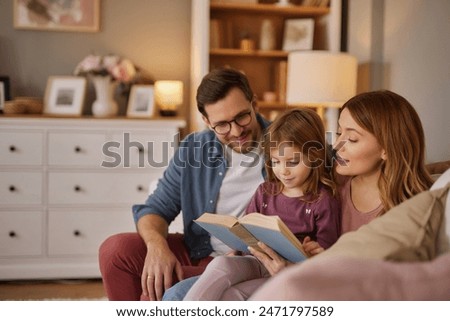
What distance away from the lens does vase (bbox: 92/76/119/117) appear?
10.6 feet

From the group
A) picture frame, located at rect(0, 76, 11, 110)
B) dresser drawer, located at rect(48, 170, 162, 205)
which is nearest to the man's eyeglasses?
dresser drawer, located at rect(48, 170, 162, 205)

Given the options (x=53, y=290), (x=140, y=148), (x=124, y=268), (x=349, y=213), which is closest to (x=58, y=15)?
(x=140, y=148)

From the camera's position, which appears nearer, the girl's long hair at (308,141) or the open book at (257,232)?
the open book at (257,232)

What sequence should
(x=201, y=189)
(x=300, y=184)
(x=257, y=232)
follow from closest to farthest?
(x=257, y=232) < (x=300, y=184) < (x=201, y=189)

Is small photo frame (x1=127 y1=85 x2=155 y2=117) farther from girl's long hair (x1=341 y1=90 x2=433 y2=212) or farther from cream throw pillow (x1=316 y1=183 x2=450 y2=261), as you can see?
cream throw pillow (x1=316 y1=183 x2=450 y2=261)

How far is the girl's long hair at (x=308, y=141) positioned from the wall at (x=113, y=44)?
1987 millimetres

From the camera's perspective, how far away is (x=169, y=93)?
330 centimetres

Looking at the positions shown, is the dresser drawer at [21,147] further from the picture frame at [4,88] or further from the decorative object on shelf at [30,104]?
the picture frame at [4,88]

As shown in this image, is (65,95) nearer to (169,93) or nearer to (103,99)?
(103,99)

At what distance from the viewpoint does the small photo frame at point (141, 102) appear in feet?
10.8

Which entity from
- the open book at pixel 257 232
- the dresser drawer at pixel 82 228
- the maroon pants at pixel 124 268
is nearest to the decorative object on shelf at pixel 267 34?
the dresser drawer at pixel 82 228

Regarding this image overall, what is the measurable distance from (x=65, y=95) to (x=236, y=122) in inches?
70.4

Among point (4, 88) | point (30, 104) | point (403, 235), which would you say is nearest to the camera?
point (403, 235)

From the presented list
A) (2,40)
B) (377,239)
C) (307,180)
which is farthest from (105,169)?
(377,239)
